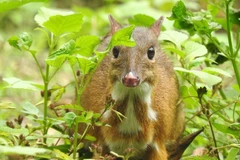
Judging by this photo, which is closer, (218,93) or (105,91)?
(105,91)

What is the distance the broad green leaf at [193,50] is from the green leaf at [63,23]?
99 centimetres

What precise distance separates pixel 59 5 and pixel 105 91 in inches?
394

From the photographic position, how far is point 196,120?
6254 mm

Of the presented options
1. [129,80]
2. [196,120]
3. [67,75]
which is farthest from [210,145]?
[67,75]

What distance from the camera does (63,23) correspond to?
181 inches

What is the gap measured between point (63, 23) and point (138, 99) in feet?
2.75

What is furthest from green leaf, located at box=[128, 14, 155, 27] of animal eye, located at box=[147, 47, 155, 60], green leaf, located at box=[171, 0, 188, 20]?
animal eye, located at box=[147, 47, 155, 60]

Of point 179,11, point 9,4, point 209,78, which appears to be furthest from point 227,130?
point 9,4

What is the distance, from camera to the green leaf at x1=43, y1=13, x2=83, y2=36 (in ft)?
14.9

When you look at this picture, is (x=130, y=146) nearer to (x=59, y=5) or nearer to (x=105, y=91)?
(x=105, y=91)

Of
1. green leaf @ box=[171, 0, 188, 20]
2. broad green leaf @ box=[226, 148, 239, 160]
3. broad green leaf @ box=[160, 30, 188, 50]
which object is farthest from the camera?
broad green leaf @ box=[160, 30, 188, 50]

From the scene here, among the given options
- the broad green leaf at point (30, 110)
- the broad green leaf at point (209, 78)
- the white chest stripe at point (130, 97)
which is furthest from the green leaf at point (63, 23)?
the broad green leaf at point (209, 78)

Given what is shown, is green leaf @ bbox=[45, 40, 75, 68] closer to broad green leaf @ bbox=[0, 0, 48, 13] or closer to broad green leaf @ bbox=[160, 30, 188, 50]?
broad green leaf @ bbox=[0, 0, 48, 13]

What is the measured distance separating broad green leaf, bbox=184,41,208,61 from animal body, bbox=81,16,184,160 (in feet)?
0.84
